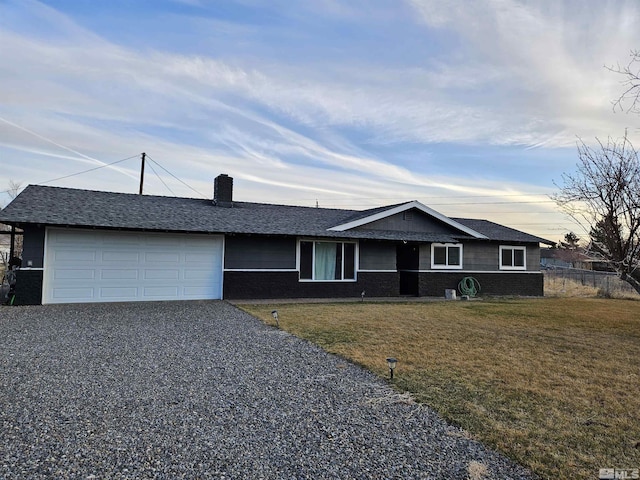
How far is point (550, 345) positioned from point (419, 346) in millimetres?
2458

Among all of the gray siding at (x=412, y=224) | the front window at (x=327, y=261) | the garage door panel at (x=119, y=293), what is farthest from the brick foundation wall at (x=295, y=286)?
the garage door panel at (x=119, y=293)

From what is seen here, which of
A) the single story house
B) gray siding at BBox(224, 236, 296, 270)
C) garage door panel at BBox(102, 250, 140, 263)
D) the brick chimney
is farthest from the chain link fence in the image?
garage door panel at BBox(102, 250, 140, 263)

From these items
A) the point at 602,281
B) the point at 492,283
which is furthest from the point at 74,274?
the point at 602,281

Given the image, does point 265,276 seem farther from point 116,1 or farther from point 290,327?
point 116,1

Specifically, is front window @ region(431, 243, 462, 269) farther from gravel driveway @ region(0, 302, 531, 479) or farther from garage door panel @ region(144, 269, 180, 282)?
gravel driveway @ region(0, 302, 531, 479)

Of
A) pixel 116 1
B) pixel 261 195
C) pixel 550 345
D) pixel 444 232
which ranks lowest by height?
pixel 550 345

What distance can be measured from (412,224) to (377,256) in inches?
88.5

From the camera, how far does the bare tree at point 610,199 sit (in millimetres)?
5520

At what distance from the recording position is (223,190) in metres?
15.9

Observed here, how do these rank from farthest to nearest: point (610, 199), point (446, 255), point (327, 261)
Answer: point (446, 255)
point (327, 261)
point (610, 199)

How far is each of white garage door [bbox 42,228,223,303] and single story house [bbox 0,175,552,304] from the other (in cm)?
3

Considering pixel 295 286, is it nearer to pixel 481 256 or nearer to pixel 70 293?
pixel 70 293

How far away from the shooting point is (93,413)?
3.58 metres

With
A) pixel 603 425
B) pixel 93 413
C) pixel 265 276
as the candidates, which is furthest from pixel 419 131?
pixel 93 413
